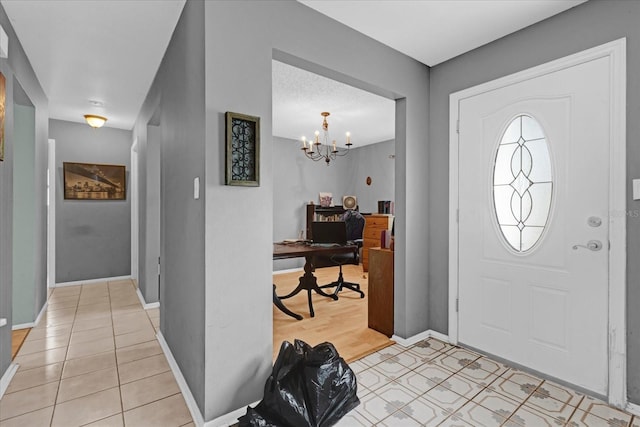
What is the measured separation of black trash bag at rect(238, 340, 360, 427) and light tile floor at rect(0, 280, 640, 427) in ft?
0.51

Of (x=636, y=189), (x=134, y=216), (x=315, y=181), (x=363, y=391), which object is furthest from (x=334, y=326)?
(x=315, y=181)

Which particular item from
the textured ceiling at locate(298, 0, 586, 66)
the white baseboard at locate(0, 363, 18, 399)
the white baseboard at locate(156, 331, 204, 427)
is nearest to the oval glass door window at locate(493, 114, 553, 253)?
the textured ceiling at locate(298, 0, 586, 66)

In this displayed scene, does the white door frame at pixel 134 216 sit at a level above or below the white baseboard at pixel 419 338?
above

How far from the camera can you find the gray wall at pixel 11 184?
208 cm

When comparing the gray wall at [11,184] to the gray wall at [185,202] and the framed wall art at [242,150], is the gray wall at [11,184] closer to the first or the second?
the gray wall at [185,202]

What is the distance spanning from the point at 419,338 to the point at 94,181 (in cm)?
504

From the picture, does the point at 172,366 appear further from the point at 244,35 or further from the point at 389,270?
the point at 244,35

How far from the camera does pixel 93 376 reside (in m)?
2.19

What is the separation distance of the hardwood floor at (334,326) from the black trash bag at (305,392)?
71cm

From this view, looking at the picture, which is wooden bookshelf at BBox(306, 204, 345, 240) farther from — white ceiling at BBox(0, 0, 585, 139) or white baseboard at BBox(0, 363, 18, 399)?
white baseboard at BBox(0, 363, 18, 399)

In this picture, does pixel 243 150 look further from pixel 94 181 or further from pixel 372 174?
pixel 372 174

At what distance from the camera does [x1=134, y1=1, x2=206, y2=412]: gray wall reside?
169 cm

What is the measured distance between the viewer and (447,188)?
2.71m

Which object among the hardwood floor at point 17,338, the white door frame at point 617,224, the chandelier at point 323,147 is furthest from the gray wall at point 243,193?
the chandelier at point 323,147
